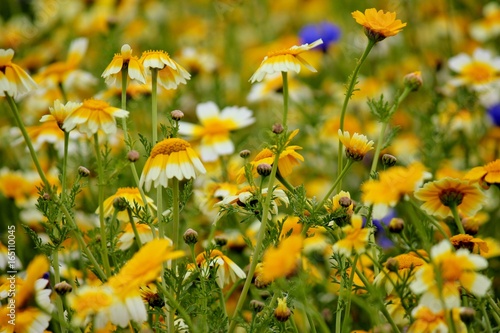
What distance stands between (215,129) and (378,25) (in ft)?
2.40

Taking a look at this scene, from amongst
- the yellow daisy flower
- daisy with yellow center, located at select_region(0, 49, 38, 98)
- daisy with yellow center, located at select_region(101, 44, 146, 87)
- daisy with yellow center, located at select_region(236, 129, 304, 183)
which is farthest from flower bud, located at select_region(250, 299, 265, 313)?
daisy with yellow center, located at select_region(0, 49, 38, 98)

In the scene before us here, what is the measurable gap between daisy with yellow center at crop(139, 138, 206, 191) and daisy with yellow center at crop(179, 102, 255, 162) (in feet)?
1.83

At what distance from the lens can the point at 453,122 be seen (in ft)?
7.53

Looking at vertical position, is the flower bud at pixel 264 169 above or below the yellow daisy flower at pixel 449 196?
above

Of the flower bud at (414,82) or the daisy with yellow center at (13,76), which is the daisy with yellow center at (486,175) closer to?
the flower bud at (414,82)

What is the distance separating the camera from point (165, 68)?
1.35 metres

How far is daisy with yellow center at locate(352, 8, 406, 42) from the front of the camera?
4.04 feet

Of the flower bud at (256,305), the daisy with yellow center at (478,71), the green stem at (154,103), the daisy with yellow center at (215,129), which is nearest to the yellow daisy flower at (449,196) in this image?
the flower bud at (256,305)

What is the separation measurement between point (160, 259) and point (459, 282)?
421 mm

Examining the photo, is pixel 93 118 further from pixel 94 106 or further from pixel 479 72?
pixel 479 72

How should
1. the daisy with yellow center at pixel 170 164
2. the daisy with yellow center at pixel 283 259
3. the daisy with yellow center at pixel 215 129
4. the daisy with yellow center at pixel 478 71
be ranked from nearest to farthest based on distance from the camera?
the daisy with yellow center at pixel 283 259 < the daisy with yellow center at pixel 170 164 < the daisy with yellow center at pixel 215 129 < the daisy with yellow center at pixel 478 71

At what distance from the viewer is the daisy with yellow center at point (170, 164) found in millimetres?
1144

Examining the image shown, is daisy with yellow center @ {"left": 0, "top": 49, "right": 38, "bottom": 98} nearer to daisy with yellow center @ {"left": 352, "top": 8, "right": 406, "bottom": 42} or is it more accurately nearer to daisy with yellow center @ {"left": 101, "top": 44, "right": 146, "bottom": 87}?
daisy with yellow center @ {"left": 101, "top": 44, "right": 146, "bottom": 87}

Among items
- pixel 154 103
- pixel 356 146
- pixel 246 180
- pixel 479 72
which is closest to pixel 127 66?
pixel 154 103
